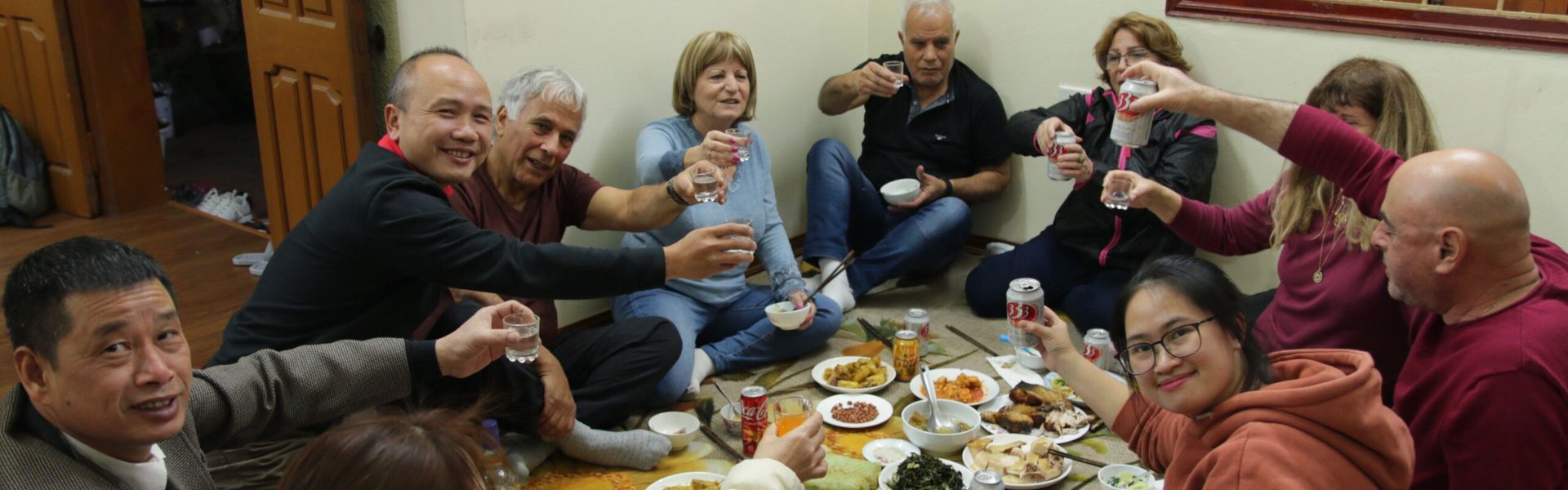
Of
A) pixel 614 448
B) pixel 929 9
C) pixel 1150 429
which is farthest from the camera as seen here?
pixel 929 9

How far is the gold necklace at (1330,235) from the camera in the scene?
2.74 metres

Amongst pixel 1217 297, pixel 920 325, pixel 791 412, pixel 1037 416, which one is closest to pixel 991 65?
pixel 920 325

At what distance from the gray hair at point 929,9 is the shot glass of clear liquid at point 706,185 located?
153 centimetres

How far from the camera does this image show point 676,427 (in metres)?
3.20

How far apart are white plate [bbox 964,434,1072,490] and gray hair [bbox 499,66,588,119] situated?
137 centimetres

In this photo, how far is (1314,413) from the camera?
169 cm

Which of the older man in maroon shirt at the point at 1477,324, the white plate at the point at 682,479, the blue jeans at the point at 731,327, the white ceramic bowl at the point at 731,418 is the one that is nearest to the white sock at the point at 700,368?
the blue jeans at the point at 731,327

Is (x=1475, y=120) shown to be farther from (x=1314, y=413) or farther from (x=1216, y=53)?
(x=1314, y=413)

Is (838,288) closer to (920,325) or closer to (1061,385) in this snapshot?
(920,325)

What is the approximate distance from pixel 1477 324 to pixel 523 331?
1724mm

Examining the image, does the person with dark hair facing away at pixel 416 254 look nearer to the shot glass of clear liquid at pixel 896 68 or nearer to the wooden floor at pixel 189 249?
the wooden floor at pixel 189 249

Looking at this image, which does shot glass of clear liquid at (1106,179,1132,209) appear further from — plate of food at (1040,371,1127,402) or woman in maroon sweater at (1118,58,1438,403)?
plate of food at (1040,371,1127,402)

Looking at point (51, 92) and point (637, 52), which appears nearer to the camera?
point (637, 52)

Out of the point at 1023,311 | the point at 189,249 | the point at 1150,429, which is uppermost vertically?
the point at 1150,429
